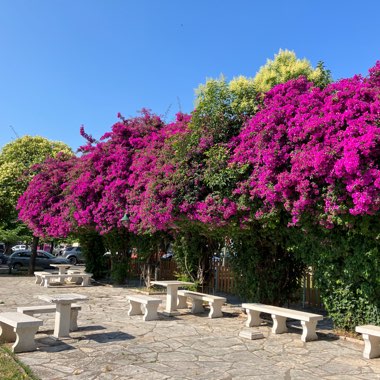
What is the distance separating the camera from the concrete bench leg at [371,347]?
6750mm

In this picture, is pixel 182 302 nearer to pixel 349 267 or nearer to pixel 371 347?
pixel 349 267

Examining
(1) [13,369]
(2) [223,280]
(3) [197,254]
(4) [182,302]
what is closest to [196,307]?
(4) [182,302]

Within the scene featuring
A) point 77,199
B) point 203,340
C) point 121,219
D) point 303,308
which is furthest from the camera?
point 77,199

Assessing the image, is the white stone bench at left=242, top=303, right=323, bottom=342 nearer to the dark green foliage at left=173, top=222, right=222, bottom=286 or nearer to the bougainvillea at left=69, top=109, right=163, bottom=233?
the dark green foliage at left=173, top=222, right=222, bottom=286

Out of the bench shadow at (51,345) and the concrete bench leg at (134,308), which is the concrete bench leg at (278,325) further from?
the bench shadow at (51,345)

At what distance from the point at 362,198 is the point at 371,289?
76.4 inches

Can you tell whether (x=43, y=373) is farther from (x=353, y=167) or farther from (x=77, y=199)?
(x=77, y=199)

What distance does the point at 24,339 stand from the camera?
6.68 m

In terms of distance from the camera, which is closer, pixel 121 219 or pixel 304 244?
pixel 304 244

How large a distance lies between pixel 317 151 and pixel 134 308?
19.3 feet

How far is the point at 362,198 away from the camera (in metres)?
6.45

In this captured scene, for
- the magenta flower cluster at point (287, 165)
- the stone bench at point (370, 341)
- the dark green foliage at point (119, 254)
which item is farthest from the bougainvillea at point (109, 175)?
the stone bench at point (370, 341)

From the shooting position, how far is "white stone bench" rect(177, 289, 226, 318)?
1027cm

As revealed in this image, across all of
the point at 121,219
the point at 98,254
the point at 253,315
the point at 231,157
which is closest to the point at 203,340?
the point at 253,315
